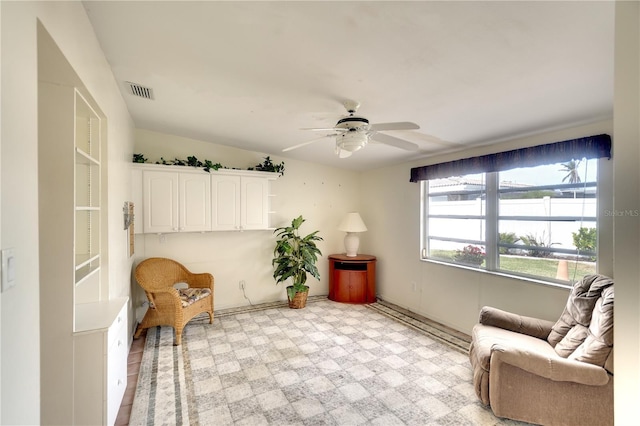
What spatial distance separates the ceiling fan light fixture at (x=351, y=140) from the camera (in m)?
2.38

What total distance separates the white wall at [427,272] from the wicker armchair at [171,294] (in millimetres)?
2779

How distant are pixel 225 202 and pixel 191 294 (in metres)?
1.29

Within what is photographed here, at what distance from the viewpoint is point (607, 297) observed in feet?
6.40

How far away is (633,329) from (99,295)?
2.85 meters

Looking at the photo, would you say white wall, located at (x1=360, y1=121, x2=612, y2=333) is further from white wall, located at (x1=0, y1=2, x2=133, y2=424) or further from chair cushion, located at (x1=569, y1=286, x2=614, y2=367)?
white wall, located at (x1=0, y1=2, x2=133, y2=424)

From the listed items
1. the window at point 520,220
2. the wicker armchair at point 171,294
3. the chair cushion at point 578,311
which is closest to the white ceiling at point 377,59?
the window at point 520,220

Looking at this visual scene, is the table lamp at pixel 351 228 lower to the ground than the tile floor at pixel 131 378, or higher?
higher

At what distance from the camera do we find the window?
2637 mm

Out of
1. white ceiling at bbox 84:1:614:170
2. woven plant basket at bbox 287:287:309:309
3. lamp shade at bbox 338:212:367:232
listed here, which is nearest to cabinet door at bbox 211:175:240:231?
white ceiling at bbox 84:1:614:170

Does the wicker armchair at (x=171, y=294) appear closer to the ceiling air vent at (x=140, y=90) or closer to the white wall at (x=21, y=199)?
the ceiling air vent at (x=140, y=90)

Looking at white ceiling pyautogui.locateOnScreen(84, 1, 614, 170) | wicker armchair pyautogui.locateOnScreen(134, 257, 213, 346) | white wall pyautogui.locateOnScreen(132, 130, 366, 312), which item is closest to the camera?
white ceiling pyautogui.locateOnScreen(84, 1, 614, 170)

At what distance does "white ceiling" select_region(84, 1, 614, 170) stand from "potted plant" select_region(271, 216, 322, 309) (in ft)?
6.79

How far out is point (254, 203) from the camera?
14.1 ft

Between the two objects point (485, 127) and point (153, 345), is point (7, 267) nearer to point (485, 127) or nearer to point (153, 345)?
point (153, 345)
